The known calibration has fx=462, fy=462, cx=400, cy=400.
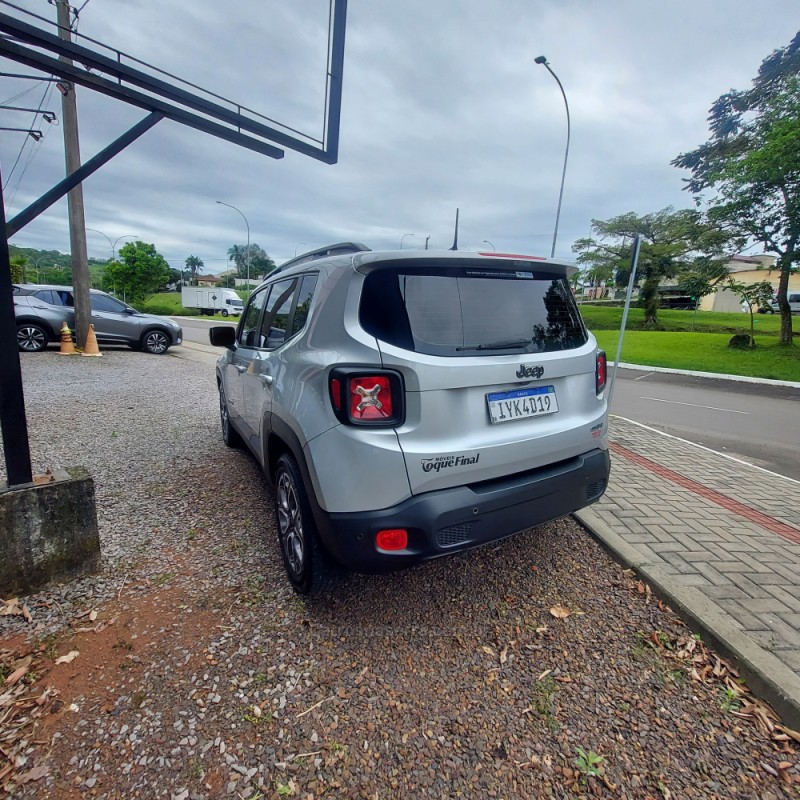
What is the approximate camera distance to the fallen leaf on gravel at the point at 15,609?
2.30 meters

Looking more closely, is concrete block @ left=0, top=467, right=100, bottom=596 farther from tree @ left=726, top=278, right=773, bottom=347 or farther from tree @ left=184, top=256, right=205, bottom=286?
tree @ left=184, top=256, right=205, bottom=286

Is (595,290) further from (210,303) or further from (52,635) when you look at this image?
(52,635)

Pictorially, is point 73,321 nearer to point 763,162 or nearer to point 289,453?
point 289,453

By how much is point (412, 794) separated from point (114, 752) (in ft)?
3.50

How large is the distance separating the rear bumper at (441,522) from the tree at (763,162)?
1905 centimetres

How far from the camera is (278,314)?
3.15 metres

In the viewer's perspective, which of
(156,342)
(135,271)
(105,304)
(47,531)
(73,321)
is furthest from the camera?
(135,271)

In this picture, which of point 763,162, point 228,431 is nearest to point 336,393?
point 228,431

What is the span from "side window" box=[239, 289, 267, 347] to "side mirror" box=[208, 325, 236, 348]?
130 mm

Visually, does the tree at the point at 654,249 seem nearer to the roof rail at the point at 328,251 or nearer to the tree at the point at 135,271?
the roof rail at the point at 328,251

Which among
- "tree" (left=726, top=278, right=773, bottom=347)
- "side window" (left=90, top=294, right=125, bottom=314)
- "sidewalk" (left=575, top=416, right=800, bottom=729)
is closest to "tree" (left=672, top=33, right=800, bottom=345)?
"tree" (left=726, top=278, right=773, bottom=347)

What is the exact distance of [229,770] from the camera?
A: 160 centimetres

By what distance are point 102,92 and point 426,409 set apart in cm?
333

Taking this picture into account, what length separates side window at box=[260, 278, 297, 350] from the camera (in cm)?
293
